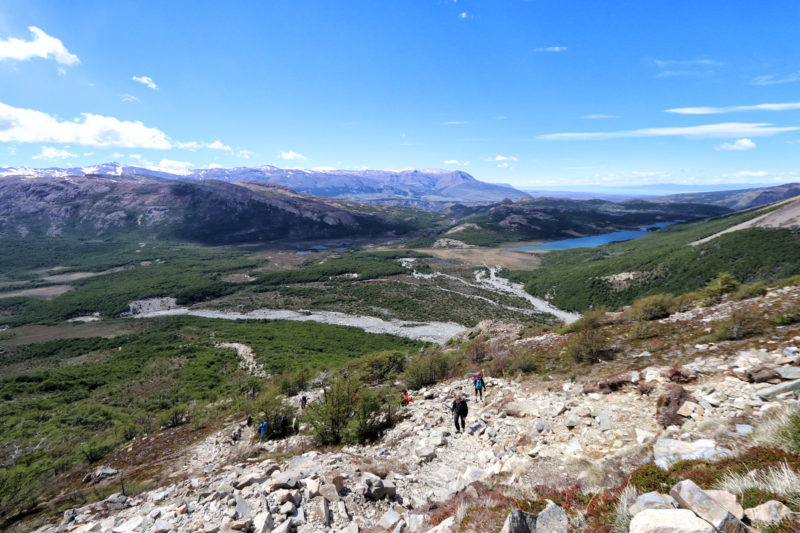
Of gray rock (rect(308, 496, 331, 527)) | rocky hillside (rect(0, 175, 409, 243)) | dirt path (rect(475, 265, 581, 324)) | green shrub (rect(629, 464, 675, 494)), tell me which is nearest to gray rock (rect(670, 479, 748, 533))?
green shrub (rect(629, 464, 675, 494))

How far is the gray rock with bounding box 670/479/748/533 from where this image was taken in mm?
3365

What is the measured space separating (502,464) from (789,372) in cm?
805

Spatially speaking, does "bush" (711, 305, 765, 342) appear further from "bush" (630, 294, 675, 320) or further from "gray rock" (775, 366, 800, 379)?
"bush" (630, 294, 675, 320)

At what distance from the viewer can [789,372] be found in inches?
331

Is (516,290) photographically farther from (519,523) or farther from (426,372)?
(519,523)

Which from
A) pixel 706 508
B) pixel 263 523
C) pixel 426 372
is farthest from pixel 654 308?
pixel 263 523

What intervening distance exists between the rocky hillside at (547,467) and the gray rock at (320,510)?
43mm

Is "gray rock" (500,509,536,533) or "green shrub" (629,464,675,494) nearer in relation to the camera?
"gray rock" (500,509,536,533)

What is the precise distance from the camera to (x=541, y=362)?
17.1 metres

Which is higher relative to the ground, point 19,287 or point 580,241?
point 580,241

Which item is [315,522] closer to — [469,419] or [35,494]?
[469,419]

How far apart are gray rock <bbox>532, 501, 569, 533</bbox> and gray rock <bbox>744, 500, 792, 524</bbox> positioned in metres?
2.21

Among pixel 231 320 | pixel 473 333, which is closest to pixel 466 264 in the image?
pixel 231 320

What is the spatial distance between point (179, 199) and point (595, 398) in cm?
23999
